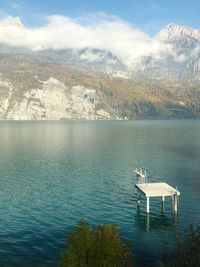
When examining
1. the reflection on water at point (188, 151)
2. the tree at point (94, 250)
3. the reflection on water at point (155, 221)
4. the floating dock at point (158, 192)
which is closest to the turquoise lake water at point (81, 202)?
the reflection on water at point (155, 221)

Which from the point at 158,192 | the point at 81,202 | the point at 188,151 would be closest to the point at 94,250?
the point at 158,192

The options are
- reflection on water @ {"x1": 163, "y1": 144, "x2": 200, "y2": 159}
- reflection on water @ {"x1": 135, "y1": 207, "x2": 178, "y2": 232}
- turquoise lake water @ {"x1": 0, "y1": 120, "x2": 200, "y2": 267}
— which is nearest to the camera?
turquoise lake water @ {"x1": 0, "y1": 120, "x2": 200, "y2": 267}

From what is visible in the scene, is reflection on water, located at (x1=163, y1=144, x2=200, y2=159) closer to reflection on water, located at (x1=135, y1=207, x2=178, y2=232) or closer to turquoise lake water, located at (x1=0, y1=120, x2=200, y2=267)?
turquoise lake water, located at (x1=0, y1=120, x2=200, y2=267)

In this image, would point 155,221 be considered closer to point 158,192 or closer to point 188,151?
point 158,192

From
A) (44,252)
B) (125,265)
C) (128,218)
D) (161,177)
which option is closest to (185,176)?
(161,177)

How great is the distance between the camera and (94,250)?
36875 millimetres

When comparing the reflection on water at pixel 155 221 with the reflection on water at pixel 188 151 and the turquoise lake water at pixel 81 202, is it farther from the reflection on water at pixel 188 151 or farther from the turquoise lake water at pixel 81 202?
the reflection on water at pixel 188 151

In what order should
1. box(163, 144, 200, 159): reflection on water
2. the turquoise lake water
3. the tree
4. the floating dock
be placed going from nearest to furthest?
the tree
the turquoise lake water
the floating dock
box(163, 144, 200, 159): reflection on water

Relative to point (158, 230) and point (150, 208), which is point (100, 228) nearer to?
point (158, 230)

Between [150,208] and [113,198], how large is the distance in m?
9.12

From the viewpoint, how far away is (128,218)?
222 feet

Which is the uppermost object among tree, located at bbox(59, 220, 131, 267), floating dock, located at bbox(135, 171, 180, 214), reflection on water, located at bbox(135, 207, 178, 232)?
tree, located at bbox(59, 220, 131, 267)

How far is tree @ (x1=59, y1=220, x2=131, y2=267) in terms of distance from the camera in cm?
3653

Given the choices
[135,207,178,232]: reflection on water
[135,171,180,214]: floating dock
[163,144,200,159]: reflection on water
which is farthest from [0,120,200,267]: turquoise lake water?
[163,144,200,159]: reflection on water
